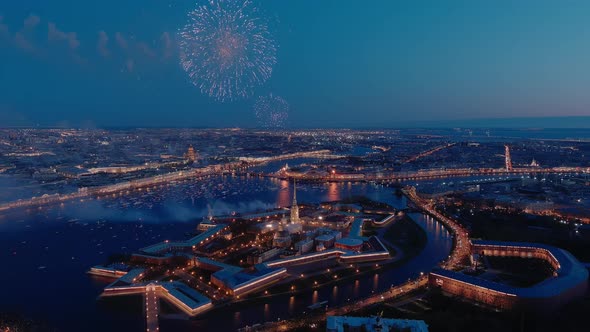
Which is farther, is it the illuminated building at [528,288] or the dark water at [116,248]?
the dark water at [116,248]

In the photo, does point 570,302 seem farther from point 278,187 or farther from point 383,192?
point 278,187

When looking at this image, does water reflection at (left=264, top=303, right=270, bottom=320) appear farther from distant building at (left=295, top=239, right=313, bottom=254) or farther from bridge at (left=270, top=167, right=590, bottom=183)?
bridge at (left=270, top=167, right=590, bottom=183)

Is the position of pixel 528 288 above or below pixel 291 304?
above

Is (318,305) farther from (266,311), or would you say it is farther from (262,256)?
(262,256)

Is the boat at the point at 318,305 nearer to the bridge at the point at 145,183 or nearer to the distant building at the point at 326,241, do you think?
the distant building at the point at 326,241

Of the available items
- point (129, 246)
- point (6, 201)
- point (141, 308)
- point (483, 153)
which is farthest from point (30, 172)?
point (483, 153)

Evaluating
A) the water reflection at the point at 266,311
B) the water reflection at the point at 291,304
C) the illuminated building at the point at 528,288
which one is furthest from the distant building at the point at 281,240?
the illuminated building at the point at 528,288

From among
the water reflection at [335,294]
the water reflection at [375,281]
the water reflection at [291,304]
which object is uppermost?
the water reflection at [375,281]

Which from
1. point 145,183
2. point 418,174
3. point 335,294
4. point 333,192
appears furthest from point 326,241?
point 418,174
